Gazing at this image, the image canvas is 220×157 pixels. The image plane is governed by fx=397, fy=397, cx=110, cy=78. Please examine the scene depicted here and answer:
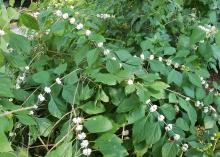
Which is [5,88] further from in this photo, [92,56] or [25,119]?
[92,56]

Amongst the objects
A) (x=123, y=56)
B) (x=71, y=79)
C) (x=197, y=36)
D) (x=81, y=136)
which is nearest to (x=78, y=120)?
(x=81, y=136)

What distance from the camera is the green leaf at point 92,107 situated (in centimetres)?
135

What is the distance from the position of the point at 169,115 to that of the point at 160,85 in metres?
0.11

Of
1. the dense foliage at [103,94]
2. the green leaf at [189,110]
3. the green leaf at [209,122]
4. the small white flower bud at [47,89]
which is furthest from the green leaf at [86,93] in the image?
the green leaf at [209,122]

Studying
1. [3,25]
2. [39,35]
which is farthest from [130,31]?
[3,25]

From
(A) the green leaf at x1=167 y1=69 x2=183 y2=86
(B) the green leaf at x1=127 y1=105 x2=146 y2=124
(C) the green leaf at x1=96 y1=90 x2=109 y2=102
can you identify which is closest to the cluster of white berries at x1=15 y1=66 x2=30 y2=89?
(C) the green leaf at x1=96 y1=90 x2=109 y2=102

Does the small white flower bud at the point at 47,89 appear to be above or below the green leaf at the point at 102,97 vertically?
above

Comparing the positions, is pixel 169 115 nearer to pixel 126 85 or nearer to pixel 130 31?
pixel 126 85

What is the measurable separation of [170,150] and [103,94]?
0.29m

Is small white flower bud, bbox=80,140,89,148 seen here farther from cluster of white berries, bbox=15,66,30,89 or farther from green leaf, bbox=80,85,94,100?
cluster of white berries, bbox=15,66,30,89

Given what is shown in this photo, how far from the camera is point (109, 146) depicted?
1236mm

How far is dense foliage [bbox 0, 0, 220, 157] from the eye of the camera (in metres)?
1.29

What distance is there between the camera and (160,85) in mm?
1367

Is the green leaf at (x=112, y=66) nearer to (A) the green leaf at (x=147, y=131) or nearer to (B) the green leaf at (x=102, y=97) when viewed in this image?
(B) the green leaf at (x=102, y=97)
